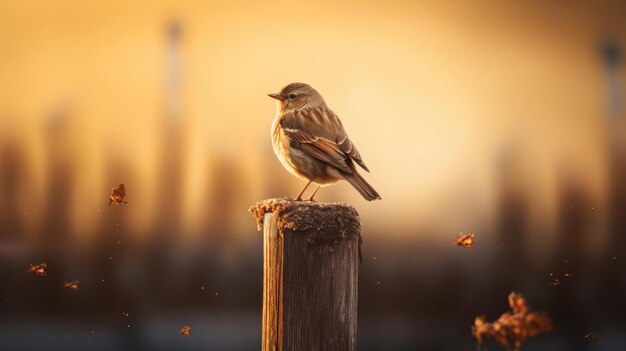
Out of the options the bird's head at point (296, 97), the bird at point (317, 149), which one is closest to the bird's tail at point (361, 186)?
the bird at point (317, 149)

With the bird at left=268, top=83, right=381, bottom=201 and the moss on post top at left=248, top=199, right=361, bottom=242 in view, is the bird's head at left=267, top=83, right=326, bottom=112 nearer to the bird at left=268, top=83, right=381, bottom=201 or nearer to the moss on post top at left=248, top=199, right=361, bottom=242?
the bird at left=268, top=83, right=381, bottom=201

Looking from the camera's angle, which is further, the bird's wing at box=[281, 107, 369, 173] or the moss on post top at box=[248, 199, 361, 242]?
the bird's wing at box=[281, 107, 369, 173]

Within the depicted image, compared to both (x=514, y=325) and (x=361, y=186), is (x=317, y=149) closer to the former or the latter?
(x=361, y=186)

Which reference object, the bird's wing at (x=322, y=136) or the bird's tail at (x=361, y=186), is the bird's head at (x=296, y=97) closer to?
the bird's wing at (x=322, y=136)

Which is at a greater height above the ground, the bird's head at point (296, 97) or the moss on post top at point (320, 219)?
the bird's head at point (296, 97)

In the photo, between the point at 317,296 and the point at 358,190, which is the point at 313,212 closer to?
the point at 317,296

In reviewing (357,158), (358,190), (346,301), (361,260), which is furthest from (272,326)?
(357,158)

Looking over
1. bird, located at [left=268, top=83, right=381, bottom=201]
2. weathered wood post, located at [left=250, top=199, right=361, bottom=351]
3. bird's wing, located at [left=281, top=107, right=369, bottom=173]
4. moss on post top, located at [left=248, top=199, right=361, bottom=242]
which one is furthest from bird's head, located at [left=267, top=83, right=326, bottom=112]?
weathered wood post, located at [left=250, top=199, right=361, bottom=351]

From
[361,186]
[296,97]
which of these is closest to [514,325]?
[361,186]
